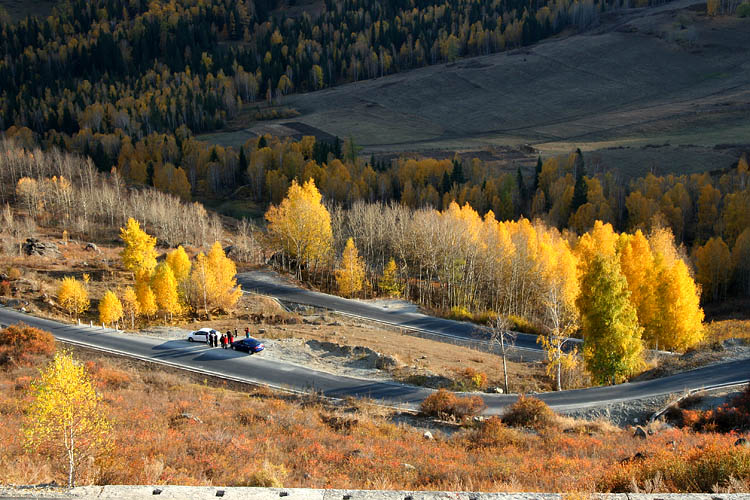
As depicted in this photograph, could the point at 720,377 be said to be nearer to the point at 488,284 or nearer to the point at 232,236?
the point at 488,284

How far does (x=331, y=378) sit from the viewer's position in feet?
114

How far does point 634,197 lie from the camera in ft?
299

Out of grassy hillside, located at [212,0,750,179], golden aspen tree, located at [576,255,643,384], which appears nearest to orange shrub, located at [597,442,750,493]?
golden aspen tree, located at [576,255,643,384]

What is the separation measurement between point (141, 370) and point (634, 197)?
83057 millimetres

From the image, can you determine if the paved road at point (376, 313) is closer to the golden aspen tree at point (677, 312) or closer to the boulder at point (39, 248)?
the golden aspen tree at point (677, 312)

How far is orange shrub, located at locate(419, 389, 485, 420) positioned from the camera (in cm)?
2825

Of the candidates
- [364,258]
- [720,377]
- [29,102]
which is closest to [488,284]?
[364,258]

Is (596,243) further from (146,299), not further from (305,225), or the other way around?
(146,299)

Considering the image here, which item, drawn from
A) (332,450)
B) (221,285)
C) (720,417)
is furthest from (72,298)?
(720,417)

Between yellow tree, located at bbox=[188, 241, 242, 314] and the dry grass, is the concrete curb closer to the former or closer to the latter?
the dry grass

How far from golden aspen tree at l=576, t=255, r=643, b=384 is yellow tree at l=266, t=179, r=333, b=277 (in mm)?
37182

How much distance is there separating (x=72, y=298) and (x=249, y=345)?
19743mm

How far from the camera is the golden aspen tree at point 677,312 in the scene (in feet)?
151

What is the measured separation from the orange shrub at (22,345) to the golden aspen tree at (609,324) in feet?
116
